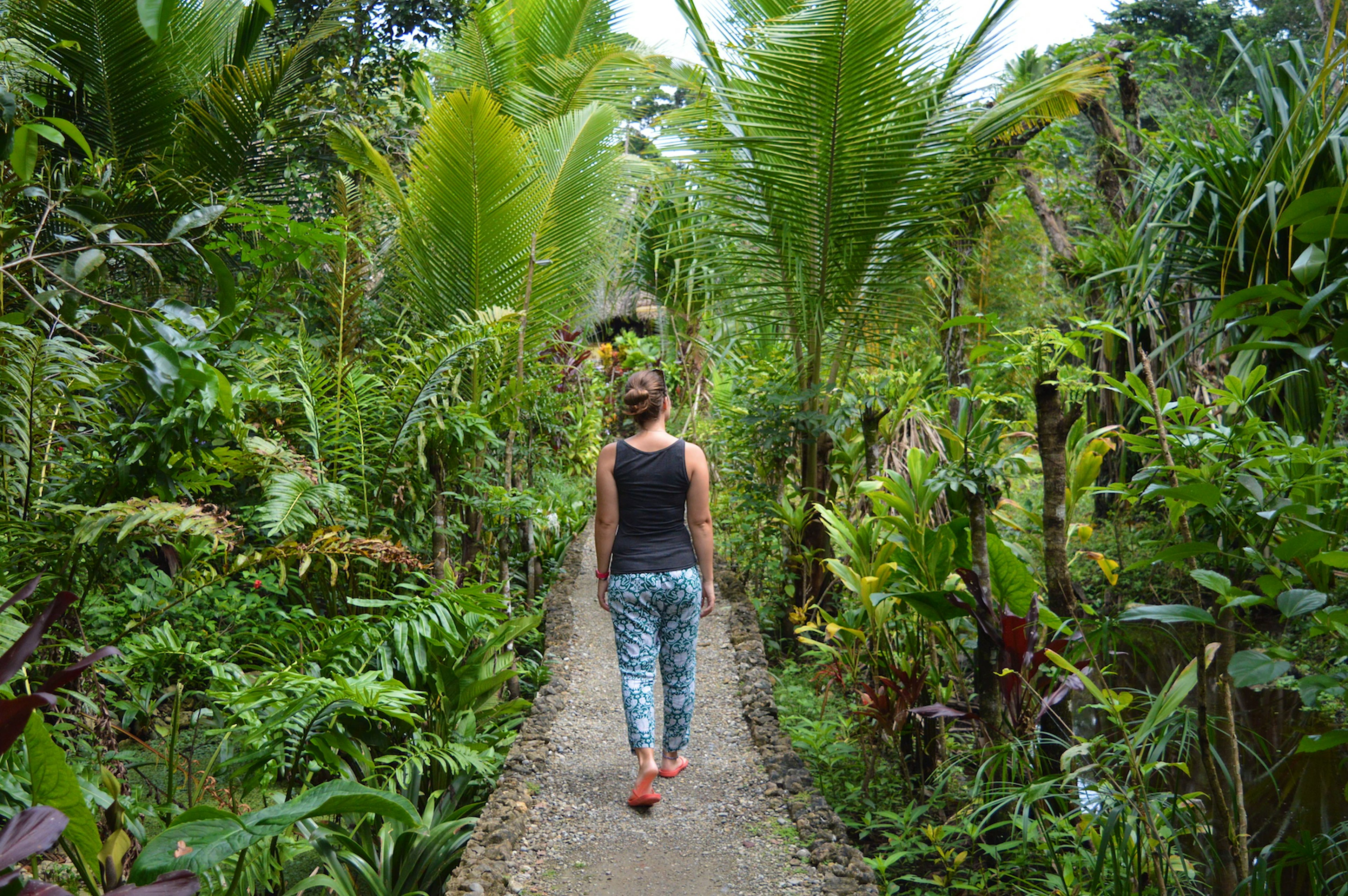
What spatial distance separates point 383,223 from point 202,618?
12.5 ft

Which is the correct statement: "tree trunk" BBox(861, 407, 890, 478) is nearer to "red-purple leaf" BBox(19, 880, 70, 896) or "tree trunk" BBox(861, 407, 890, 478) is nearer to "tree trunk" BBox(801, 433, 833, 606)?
"tree trunk" BBox(801, 433, 833, 606)

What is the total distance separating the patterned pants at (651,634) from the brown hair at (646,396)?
577 mm

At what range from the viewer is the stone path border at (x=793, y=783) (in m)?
2.65

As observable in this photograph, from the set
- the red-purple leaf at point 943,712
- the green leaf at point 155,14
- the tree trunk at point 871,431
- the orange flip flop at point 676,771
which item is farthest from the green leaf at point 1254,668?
Result: the tree trunk at point 871,431

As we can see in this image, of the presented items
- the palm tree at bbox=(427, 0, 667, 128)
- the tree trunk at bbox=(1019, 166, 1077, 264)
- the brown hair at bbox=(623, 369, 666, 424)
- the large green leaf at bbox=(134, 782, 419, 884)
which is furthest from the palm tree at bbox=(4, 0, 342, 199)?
the tree trunk at bbox=(1019, 166, 1077, 264)

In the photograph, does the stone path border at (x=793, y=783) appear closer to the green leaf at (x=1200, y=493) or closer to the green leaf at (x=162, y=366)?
the green leaf at (x=1200, y=493)

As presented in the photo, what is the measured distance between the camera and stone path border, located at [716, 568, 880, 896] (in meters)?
2.65

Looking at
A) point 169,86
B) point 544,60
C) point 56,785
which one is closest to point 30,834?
point 56,785

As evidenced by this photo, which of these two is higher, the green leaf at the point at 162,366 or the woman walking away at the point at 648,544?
the green leaf at the point at 162,366

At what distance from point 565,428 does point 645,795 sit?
439 centimetres

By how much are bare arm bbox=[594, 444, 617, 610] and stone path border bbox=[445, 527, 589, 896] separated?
781 mm

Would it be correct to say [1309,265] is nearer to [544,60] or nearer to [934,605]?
[934,605]

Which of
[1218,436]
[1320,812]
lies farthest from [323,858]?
[1320,812]

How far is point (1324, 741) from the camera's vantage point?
142cm
